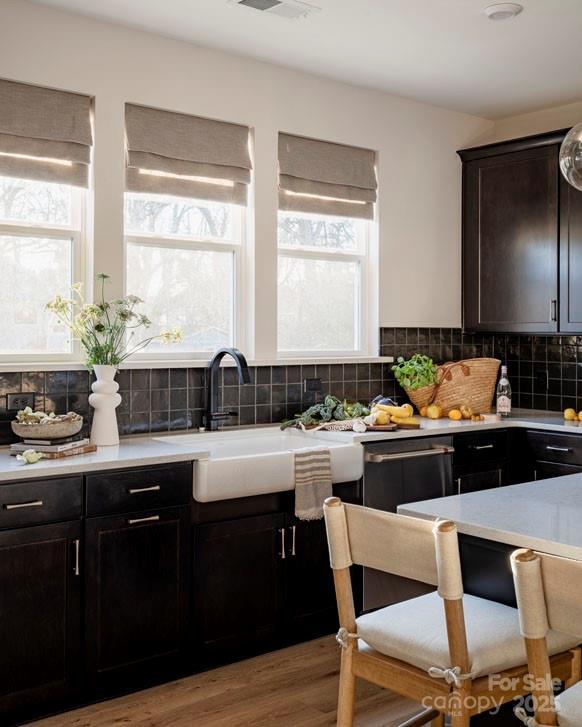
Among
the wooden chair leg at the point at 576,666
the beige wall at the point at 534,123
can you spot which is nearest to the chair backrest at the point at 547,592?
the wooden chair leg at the point at 576,666

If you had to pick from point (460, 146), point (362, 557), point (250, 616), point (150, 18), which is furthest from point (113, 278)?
point (460, 146)

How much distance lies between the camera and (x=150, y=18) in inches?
145

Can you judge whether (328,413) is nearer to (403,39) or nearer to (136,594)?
(136,594)

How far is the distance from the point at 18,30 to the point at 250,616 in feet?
8.67

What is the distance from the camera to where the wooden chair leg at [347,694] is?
2062 millimetres

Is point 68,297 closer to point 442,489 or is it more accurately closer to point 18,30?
point 18,30

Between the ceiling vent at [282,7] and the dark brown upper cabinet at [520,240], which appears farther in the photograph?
the dark brown upper cabinet at [520,240]

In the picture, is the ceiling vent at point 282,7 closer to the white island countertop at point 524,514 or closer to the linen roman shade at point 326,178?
the linen roman shade at point 326,178

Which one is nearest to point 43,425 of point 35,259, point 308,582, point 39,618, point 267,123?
point 39,618

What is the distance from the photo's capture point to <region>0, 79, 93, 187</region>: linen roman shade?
345 centimetres

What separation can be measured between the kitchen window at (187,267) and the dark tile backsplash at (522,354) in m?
1.07

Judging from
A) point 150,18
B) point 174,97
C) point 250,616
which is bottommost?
point 250,616

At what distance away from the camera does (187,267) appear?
411 centimetres

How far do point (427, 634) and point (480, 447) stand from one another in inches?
99.0
